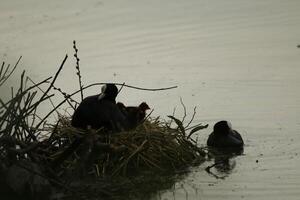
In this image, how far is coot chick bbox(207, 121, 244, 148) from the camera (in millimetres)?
12945

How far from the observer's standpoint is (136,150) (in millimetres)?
11008

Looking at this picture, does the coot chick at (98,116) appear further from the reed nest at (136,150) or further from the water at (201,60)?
the water at (201,60)

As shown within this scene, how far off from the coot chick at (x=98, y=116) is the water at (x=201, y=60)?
1040mm

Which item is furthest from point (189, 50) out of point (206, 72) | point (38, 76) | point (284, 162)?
point (284, 162)

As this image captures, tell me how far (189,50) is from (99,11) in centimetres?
449

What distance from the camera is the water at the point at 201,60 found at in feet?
38.6

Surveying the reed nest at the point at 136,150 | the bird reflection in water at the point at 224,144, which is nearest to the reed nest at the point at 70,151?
the reed nest at the point at 136,150

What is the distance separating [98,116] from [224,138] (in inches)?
90.7

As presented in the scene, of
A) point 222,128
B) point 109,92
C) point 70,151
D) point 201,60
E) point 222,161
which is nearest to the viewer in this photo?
point 70,151

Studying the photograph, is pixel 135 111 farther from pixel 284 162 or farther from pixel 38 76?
pixel 38 76

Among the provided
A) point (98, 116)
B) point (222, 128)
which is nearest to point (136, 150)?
point (98, 116)

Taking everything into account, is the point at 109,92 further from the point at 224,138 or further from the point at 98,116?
the point at 224,138

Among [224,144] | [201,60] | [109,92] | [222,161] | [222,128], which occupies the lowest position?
[222,161]

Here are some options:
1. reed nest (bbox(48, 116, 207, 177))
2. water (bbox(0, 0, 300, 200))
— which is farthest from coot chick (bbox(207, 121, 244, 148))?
reed nest (bbox(48, 116, 207, 177))
